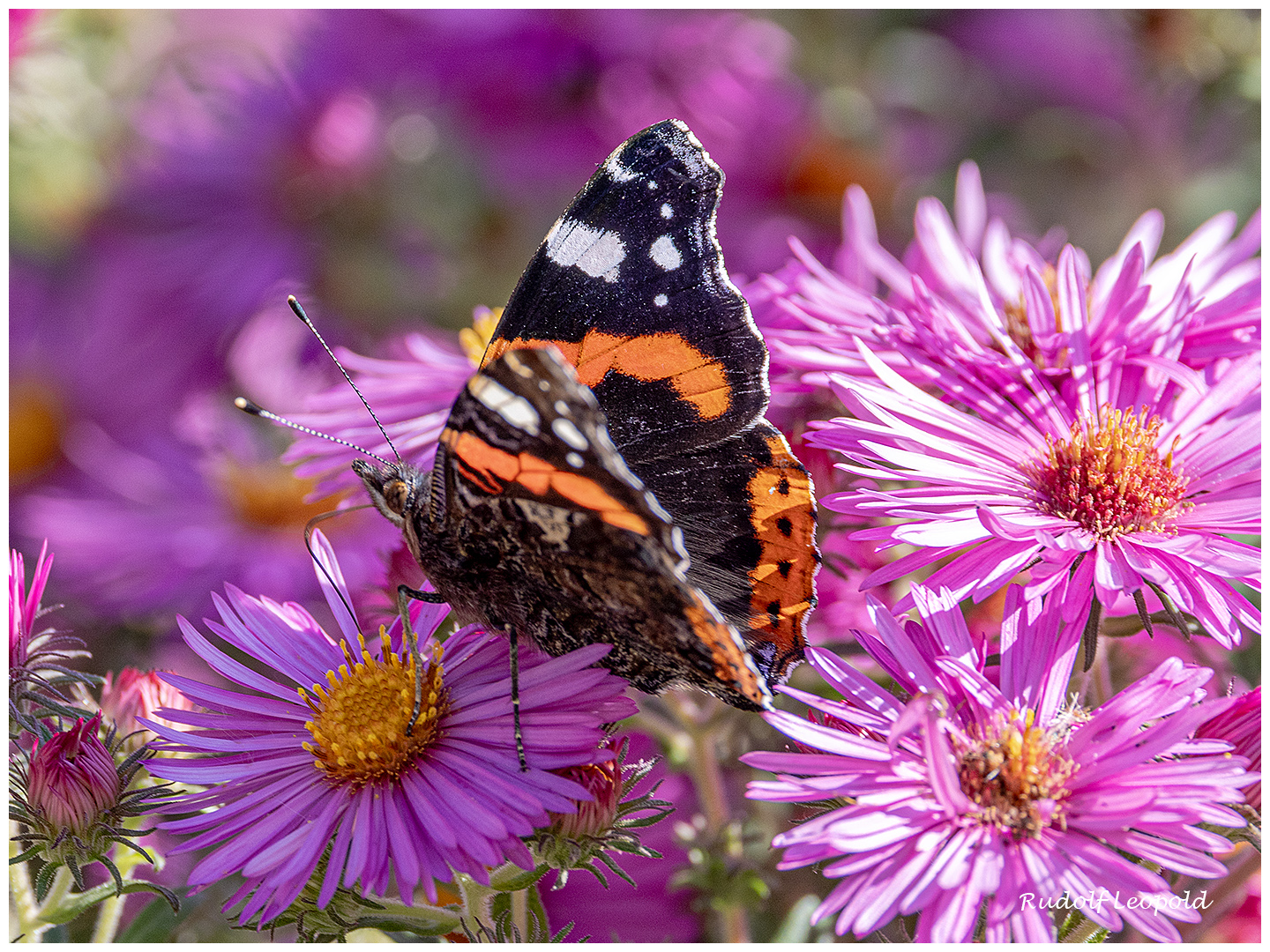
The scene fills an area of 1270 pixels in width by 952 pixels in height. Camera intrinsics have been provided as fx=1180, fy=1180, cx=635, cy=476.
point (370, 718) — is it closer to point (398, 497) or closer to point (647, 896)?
point (398, 497)

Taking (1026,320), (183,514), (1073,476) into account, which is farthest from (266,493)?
(1073,476)

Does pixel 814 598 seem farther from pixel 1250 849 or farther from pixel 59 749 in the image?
pixel 59 749

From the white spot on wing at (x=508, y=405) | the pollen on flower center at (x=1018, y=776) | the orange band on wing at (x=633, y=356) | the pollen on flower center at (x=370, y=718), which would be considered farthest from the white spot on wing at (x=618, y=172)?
the pollen on flower center at (x=1018, y=776)

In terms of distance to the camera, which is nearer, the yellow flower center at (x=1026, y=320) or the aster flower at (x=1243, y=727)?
the aster flower at (x=1243, y=727)

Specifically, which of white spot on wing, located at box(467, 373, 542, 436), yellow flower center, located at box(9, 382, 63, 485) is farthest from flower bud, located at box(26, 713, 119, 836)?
yellow flower center, located at box(9, 382, 63, 485)

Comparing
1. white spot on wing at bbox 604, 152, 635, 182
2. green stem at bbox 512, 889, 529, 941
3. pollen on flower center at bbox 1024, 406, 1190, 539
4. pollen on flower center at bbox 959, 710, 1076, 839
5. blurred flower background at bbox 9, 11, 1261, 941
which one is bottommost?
green stem at bbox 512, 889, 529, 941

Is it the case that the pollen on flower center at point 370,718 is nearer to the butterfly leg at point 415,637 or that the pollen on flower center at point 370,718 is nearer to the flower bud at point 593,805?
the butterfly leg at point 415,637

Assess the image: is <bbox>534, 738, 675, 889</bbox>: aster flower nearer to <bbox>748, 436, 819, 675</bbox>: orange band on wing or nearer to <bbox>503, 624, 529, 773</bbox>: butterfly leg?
<bbox>503, 624, 529, 773</bbox>: butterfly leg
